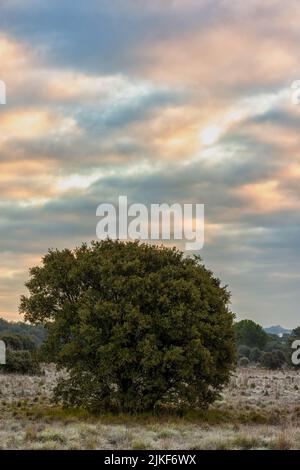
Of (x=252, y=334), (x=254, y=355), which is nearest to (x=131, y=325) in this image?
(x=254, y=355)

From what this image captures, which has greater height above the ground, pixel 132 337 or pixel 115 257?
pixel 115 257

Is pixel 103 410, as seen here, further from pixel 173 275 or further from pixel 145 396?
pixel 173 275

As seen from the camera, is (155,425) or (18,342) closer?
(155,425)

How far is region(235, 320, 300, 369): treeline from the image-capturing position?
9350 cm

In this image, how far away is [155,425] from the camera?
27.4 m

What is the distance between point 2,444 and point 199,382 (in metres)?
12.5

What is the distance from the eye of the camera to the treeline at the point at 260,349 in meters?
93.5

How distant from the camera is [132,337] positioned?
31438 millimetres

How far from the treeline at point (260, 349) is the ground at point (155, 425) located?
36281mm

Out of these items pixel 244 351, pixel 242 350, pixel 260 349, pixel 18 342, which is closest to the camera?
pixel 18 342

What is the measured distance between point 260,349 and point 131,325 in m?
90.8

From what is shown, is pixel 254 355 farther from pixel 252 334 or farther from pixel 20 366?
pixel 20 366
